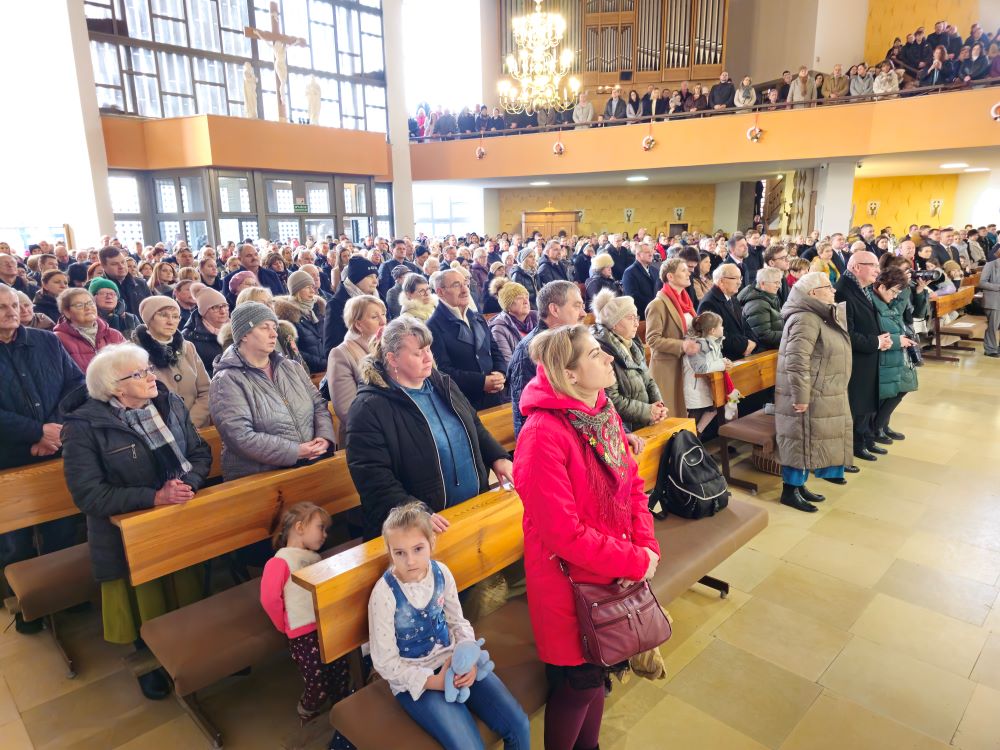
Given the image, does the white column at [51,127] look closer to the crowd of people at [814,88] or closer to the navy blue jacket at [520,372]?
the crowd of people at [814,88]

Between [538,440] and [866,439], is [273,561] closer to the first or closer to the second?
[538,440]

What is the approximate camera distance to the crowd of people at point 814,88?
Result: 11938 millimetres

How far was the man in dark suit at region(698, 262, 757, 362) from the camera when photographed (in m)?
4.71

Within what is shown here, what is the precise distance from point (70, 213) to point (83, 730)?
1374cm

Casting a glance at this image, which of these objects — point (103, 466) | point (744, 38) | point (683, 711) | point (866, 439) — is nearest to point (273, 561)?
point (103, 466)

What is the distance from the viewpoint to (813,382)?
4.07 m

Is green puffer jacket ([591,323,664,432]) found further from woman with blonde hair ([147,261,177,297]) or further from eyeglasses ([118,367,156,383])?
woman with blonde hair ([147,261,177,297])

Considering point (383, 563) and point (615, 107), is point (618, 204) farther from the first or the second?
point (383, 563)

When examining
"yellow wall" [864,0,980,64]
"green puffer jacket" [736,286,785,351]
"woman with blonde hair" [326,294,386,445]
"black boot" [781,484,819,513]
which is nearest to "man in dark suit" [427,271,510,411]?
"woman with blonde hair" [326,294,386,445]

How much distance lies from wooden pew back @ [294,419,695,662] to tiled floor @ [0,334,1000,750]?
626 millimetres

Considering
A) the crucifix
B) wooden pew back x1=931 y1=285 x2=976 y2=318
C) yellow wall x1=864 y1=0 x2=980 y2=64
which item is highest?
yellow wall x1=864 y1=0 x2=980 y2=64

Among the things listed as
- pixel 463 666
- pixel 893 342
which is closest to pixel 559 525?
pixel 463 666

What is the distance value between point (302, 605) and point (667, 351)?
310 cm

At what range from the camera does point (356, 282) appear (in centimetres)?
551
